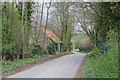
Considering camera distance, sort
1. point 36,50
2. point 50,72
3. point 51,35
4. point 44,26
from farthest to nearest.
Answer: point 51,35
point 44,26
point 36,50
point 50,72

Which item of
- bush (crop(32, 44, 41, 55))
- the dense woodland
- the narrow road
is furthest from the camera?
bush (crop(32, 44, 41, 55))

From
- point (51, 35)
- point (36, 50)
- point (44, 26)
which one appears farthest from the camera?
point (51, 35)

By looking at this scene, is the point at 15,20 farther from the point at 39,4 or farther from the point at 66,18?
the point at 66,18

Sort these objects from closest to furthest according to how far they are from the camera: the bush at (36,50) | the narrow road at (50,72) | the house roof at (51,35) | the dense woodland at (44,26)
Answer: the dense woodland at (44,26)
the narrow road at (50,72)
the bush at (36,50)
the house roof at (51,35)

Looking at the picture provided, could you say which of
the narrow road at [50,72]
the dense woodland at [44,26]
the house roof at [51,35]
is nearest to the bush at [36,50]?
the dense woodland at [44,26]

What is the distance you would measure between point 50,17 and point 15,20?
304 inches

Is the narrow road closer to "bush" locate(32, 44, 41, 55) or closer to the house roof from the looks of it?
"bush" locate(32, 44, 41, 55)

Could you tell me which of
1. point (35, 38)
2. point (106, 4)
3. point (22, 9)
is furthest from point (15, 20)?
point (106, 4)

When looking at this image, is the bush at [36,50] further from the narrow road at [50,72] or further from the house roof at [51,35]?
the narrow road at [50,72]

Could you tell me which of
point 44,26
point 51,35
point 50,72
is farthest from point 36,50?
point 50,72

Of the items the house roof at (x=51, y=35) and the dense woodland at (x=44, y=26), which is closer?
the dense woodland at (x=44, y=26)

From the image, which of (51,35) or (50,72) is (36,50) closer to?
(51,35)

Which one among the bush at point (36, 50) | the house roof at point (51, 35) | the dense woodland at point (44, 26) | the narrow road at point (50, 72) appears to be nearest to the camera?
the dense woodland at point (44, 26)

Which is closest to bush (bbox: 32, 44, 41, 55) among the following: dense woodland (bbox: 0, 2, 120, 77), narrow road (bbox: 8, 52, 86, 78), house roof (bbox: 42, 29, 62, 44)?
dense woodland (bbox: 0, 2, 120, 77)
